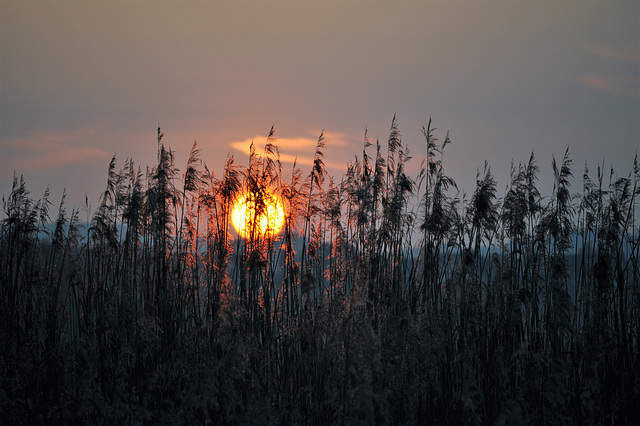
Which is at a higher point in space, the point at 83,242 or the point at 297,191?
the point at 297,191

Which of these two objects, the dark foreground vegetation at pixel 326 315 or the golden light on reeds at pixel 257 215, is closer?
the dark foreground vegetation at pixel 326 315

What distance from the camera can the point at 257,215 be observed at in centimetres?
592

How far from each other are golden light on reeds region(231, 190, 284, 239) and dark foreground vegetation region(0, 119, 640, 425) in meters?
0.07

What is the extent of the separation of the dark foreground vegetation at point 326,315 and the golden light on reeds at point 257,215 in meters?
0.07

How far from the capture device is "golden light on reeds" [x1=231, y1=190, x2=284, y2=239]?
5.88 m

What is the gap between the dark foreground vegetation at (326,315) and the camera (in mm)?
3895

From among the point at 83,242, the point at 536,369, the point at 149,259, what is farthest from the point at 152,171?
the point at 536,369

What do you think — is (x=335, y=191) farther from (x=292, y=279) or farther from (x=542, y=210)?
(x=542, y=210)

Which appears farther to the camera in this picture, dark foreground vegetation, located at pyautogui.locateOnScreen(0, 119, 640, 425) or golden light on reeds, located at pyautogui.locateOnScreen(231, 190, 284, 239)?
golden light on reeds, located at pyautogui.locateOnScreen(231, 190, 284, 239)

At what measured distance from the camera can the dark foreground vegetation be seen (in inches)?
153

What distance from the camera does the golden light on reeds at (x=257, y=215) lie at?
5875 mm

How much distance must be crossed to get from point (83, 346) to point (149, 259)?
53.0 inches

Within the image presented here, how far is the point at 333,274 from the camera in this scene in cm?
646

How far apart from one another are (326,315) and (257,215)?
170 centimetres
